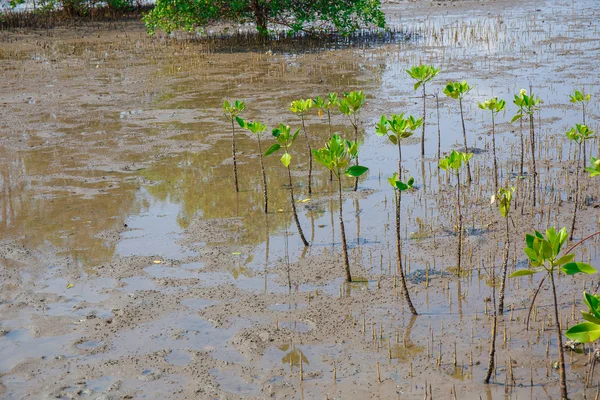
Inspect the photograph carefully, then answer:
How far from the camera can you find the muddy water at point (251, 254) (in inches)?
179

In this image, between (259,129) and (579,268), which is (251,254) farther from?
(579,268)

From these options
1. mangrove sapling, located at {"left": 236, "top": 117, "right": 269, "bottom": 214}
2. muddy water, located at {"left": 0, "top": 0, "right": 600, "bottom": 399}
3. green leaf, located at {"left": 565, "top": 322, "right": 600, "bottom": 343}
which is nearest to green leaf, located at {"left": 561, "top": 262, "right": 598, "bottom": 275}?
green leaf, located at {"left": 565, "top": 322, "right": 600, "bottom": 343}

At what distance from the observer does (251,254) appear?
254 inches

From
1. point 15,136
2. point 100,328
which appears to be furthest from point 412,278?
point 15,136

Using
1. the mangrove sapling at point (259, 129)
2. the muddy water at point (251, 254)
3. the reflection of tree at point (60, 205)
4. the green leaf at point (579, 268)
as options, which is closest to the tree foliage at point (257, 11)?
the muddy water at point (251, 254)

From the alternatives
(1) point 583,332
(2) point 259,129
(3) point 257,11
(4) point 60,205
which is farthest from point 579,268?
(3) point 257,11

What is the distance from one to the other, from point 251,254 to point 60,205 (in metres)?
2.66

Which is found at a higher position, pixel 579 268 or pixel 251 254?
pixel 579 268

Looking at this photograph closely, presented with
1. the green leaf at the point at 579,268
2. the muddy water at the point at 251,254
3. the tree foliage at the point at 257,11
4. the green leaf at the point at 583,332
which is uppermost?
the tree foliage at the point at 257,11

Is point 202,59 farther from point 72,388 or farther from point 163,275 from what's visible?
point 72,388

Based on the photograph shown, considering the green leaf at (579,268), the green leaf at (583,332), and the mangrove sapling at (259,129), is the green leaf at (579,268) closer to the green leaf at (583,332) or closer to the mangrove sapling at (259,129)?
the green leaf at (583,332)

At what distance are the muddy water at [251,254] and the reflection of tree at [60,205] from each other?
0.03 metres

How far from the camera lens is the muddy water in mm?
4551

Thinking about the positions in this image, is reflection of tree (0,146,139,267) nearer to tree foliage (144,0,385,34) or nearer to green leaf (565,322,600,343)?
green leaf (565,322,600,343)
